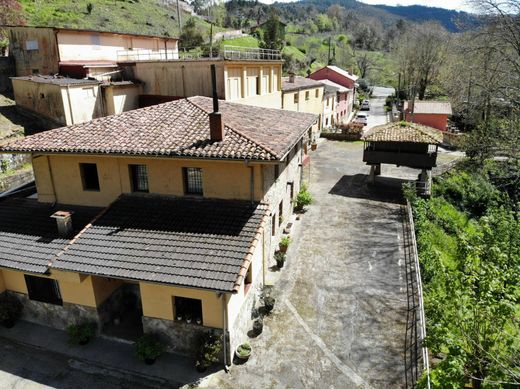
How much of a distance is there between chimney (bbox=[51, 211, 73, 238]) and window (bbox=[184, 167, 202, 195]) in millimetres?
4471

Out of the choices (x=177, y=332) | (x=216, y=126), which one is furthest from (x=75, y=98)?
(x=177, y=332)

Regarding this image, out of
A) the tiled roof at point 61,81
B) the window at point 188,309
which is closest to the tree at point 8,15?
the tiled roof at point 61,81

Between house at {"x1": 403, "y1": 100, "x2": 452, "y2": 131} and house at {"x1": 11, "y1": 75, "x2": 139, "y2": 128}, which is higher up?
house at {"x1": 11, "y1": 75, "x2": 139, "y2": 128}

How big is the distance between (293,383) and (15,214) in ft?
43.2

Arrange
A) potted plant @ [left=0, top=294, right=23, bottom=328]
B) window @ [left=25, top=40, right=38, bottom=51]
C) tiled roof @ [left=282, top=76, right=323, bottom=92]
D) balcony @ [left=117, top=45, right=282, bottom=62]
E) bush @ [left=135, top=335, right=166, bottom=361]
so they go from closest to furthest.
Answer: bush @ [left=135, top=335, right=166, bottom=361] < potted plant @ [left=0, top=294, right=23, bottom=328] < balcony @ [left=117, top=45, right=282, bottom=62] < window @ [left=25, top=40, right=38, bottom=51] < tiled roof @ [left=282, top=76, right=323, bottom=92]

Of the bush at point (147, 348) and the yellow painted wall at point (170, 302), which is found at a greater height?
the yellow painted wall at point (170, 302)

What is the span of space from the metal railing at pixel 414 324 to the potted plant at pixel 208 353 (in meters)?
6.05

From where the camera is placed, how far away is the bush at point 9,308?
1454 centimetres

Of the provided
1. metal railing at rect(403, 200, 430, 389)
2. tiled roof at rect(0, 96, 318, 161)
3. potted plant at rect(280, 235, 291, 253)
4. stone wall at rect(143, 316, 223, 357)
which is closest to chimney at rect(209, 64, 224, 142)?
tiled roof at rect(0, 96, 318, 161)

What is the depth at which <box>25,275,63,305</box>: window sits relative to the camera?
14.3 meters

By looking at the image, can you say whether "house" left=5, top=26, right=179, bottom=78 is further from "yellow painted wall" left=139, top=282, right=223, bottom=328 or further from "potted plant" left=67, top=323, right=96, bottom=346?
"yellow painted wall" left=139, top=282, right=223, bottom=328

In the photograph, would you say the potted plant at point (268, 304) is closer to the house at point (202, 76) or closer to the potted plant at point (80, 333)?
the potted plant at point (80, 333)

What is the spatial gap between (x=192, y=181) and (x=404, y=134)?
685 inches

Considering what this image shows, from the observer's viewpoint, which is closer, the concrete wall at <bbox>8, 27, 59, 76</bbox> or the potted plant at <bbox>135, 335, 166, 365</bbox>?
the potted plant at <bbox>135, 335, 166, 365</bbox>
